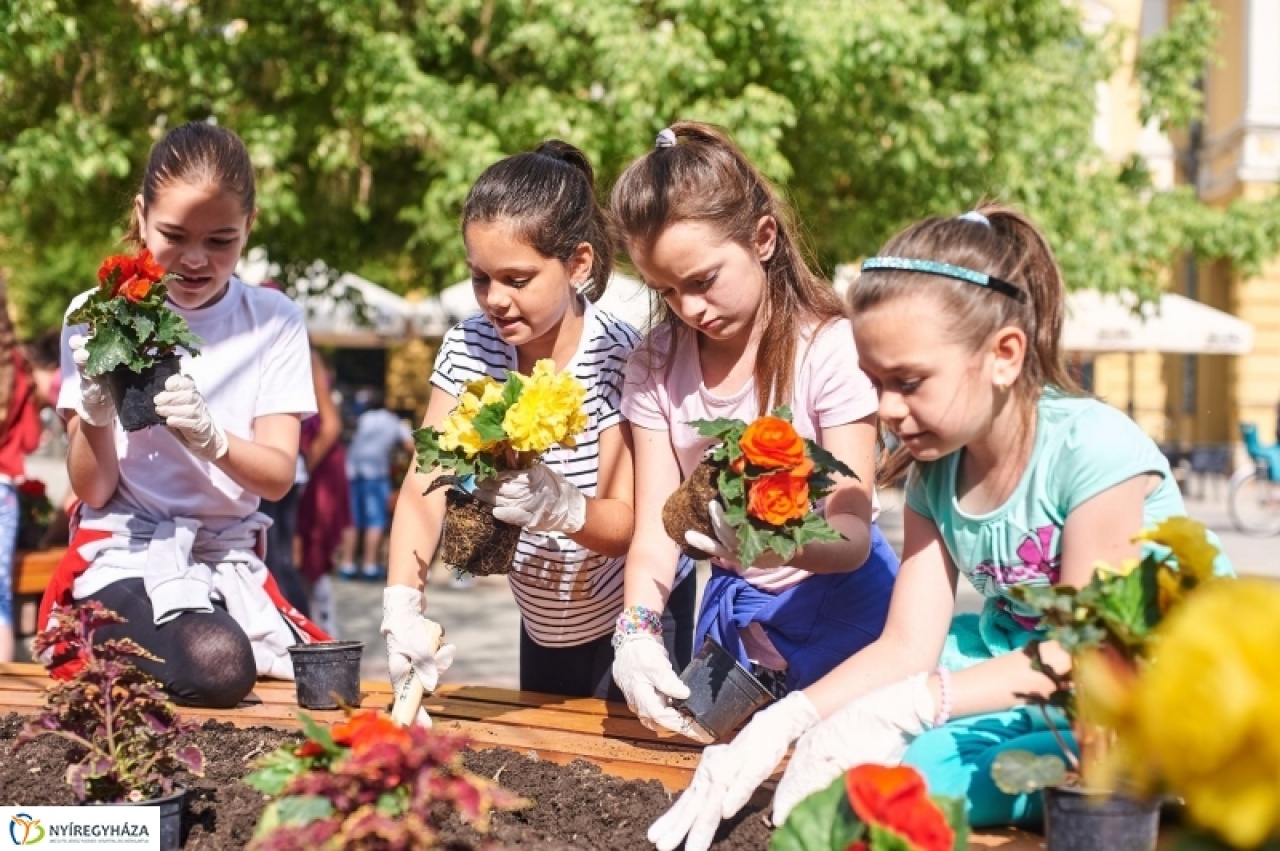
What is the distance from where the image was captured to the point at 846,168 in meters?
8.48

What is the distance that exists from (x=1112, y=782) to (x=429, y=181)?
7295mm

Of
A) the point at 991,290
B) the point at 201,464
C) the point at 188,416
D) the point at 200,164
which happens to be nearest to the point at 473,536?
the point at 188,416

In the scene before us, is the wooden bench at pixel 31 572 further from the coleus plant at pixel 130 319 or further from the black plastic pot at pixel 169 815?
the black plastic pot at pixel 169 815

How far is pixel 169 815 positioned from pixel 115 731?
0.14m

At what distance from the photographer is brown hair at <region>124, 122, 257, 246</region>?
2891mm

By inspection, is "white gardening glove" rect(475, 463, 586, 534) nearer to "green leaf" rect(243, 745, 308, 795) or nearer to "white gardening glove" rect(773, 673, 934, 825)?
"white gardening glove" rect(773, 673, 934, 825)

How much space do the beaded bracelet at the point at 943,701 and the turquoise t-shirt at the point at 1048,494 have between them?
0.59 feet

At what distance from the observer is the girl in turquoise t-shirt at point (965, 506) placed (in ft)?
6.23

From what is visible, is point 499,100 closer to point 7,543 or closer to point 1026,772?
point 7,543

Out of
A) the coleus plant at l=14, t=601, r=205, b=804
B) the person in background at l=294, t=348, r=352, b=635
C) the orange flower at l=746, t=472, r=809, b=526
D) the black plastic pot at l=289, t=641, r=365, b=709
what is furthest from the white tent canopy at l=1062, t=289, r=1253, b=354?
the coleus plant at l=14, t=601, r=205, b=804

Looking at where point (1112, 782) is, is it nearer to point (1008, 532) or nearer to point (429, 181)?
point (1008, 532)

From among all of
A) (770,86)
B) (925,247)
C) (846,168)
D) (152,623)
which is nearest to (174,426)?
(152,623)

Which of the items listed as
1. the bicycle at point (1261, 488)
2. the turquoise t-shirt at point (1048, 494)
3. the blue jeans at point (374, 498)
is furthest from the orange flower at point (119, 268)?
the bicycle at point (1261, 488)

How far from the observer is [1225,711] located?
2.61ft
